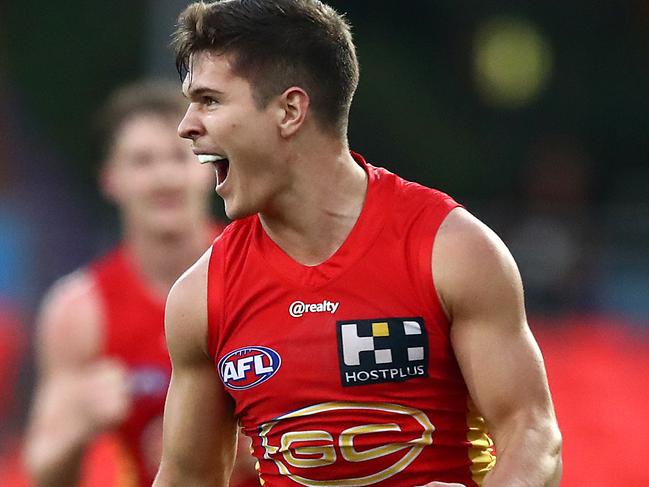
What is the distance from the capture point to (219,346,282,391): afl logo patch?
3986 millimetres

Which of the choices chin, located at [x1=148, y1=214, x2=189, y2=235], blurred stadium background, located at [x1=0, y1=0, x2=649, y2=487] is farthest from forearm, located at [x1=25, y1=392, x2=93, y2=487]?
blurred stadium background, located at [x1=0, y1=0, x2=649, y2=487]

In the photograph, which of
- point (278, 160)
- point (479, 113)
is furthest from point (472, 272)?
point (479, 113)

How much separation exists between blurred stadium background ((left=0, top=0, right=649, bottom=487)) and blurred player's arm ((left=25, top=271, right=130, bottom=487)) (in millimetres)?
6578

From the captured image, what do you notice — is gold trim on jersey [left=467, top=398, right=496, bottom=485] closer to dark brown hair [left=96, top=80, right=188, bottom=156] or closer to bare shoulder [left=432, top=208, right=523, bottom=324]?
bare shoulder [left=432, top=208, right=523, bottom=324]

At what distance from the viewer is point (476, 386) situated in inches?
151

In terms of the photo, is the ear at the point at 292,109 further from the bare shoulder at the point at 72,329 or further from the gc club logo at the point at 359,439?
the bare shoulder at the point at 72,329

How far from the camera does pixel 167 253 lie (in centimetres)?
666

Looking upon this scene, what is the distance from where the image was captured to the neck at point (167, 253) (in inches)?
261

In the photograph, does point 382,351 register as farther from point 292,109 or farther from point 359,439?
point 292,109

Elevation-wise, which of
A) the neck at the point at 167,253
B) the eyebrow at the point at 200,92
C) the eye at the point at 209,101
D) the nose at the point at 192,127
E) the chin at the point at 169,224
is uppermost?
the eyebrow at the point at 200,92

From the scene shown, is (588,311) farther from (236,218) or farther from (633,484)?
(236,218)

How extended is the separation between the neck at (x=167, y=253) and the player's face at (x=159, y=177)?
0.04m

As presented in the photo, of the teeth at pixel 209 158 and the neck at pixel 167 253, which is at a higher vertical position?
the teeth at pixel 209 158

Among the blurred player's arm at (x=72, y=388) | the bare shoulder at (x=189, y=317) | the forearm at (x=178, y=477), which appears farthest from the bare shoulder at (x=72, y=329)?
the bare shoulder at (x=189, y=317)
